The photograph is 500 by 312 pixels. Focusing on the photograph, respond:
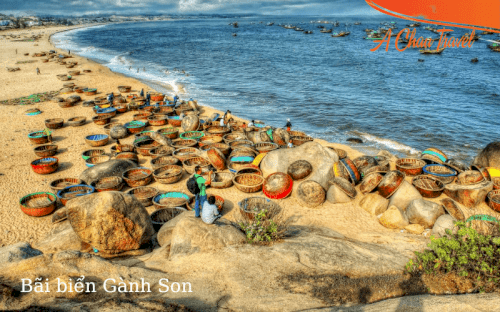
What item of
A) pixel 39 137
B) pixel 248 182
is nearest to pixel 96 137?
pixel 39 137

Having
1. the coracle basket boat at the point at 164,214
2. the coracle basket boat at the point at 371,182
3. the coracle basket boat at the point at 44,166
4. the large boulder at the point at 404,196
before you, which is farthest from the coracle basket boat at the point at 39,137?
the large boulder at the point at 404,196

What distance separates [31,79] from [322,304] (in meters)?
38.4

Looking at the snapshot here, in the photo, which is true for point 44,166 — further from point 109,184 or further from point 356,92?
point 356,92

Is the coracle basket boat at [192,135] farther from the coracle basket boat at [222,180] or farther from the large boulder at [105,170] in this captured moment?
the large boulder at [105,170]

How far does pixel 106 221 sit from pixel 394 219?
900cm

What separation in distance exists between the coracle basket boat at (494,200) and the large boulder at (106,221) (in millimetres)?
12058

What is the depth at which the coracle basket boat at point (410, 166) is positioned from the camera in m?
13.5

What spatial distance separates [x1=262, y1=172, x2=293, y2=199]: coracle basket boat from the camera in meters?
12.3

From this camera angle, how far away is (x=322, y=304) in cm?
562

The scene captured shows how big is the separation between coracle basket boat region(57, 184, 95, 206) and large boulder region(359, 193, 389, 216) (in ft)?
34.0

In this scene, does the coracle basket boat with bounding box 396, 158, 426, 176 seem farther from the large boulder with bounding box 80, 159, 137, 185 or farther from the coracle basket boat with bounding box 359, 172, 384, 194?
the large boulder with bounding box 80, 159, 137, 185

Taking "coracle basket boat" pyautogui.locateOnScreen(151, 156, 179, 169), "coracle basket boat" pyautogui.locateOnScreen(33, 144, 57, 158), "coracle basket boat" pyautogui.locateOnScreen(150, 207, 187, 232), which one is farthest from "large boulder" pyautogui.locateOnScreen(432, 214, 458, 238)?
"coracle basket boat" pyautogui.locateOnScreen(33, 144, 57, 158)

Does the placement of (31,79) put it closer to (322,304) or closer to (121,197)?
(121,197)

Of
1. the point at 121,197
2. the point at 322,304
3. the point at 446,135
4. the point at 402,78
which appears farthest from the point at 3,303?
the point at 402,78
